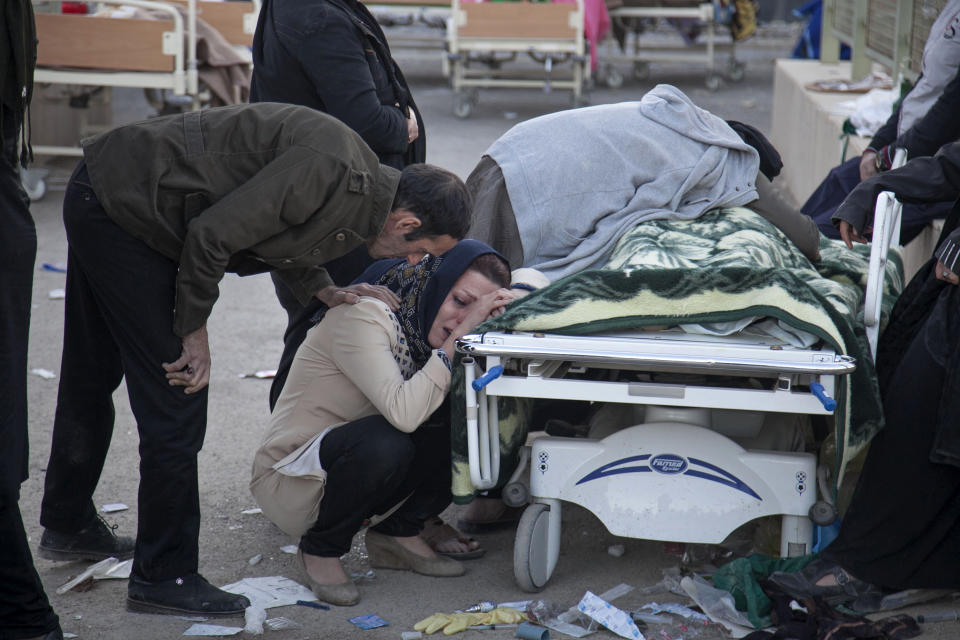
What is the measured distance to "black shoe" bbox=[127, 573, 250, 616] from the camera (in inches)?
108

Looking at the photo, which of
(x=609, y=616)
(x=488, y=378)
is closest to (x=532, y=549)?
(x=609, y=616)

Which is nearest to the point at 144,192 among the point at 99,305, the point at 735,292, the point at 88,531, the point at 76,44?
the point at 99,305

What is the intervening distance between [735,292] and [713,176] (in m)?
1.11

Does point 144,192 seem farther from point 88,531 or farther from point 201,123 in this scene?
point 88,531

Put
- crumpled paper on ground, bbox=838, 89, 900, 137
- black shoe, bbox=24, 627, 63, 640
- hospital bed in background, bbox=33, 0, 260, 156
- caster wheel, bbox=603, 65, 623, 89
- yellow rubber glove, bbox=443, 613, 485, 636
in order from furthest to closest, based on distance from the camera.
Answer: caster wheel, bbox=603, 65, 623, 89 < hospital bed in background, bbox=33, 0, 260, 156 < crumpled paper on ground, bbox=838, 89, 900, 137 < yellow rubber glove, bbox=443, 613, 485, 636 < black shoe, bbox=24, 627, 63, 640

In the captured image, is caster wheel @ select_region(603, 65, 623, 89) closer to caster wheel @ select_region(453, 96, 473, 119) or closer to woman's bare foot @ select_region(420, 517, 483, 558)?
caster wheel @ select_region(453, 96, 473, 119)

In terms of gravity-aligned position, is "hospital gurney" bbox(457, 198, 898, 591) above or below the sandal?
above

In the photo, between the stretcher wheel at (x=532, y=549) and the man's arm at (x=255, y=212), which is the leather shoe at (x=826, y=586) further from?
the man's arm at (x=255, y=212)

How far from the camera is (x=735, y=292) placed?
2.69 meters

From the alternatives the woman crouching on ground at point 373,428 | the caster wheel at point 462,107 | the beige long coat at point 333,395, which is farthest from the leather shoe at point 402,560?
the caster wheel at point 462,107

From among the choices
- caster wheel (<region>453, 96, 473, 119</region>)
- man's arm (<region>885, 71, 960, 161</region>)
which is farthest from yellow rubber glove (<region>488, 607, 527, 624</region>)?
caster wheel (<region>453, 96, 473, 119</region>)

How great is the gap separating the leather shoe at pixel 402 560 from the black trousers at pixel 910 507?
3.24 feet

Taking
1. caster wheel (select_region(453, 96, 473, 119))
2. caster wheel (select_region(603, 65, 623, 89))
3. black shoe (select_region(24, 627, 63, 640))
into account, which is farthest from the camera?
caster wheel (select_region(603, 65, 623, 89))

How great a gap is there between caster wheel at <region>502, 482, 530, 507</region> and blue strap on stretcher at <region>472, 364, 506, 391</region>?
1.19 ft
